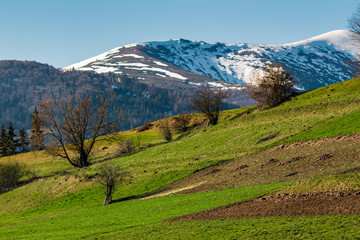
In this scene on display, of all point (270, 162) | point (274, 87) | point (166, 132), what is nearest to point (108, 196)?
point (270, 162)

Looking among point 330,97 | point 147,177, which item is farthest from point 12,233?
point 330,97

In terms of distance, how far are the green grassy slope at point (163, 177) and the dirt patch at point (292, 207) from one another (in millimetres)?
1740

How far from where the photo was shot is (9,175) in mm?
72250

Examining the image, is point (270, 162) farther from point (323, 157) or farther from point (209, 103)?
point (209, 103)

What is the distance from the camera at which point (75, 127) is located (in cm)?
7881

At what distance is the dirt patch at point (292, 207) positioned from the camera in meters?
22.9

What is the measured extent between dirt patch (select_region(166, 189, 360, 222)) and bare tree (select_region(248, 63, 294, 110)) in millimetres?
62267

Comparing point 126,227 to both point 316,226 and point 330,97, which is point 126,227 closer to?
point 316,226

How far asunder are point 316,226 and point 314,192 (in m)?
6.59

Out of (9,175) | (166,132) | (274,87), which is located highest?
(274,87)

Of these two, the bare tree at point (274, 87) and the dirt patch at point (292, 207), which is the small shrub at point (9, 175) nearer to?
the bare tree at point (274, 87)

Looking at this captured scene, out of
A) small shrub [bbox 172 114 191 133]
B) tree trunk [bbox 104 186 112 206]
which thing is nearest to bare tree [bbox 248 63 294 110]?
small shrub [bbox 172 114 191 133]

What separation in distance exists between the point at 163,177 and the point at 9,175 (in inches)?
1421

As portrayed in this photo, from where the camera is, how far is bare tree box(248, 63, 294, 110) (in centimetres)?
8769
